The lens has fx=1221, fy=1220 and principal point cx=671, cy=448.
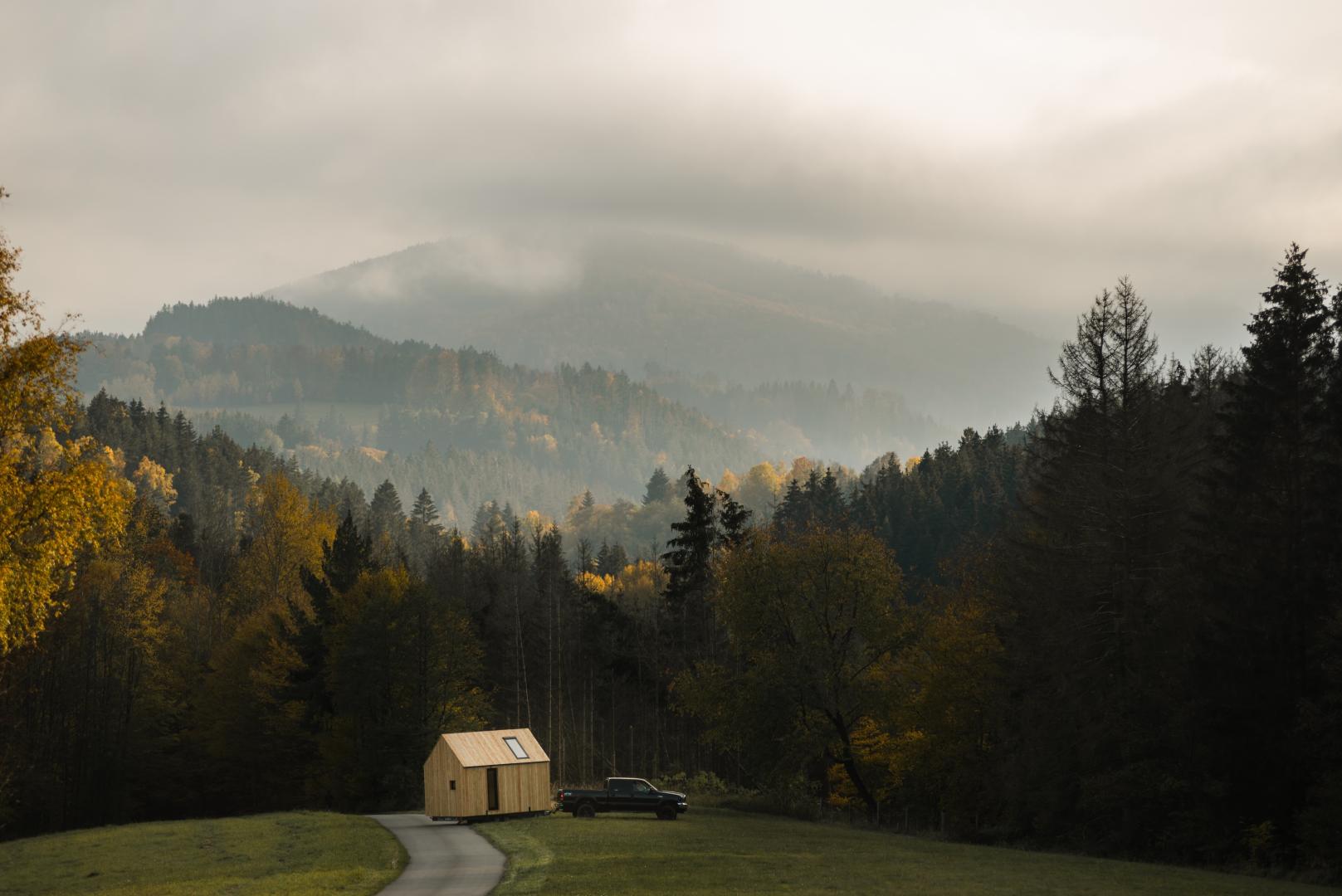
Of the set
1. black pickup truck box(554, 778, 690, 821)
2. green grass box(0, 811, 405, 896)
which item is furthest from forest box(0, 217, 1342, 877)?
black pickup truck box(554, 778, 690, 821)

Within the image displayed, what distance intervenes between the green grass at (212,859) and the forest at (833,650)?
7989mm

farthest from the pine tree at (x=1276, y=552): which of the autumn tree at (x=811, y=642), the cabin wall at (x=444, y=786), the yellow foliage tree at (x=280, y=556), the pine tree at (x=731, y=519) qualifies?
the yellow foliage tree at (x=280, y=556)

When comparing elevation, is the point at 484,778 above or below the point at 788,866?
above

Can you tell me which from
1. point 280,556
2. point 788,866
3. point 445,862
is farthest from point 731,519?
point 788,866

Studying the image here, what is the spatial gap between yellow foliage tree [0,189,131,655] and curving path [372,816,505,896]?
11.8m

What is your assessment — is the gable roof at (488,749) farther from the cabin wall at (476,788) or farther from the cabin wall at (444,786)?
the cabin wall at (444,786)

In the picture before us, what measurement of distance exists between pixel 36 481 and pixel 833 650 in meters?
43.7

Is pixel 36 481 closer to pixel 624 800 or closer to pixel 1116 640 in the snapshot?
pixel 624 800

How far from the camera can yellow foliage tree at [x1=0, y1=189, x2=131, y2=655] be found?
2797 cm

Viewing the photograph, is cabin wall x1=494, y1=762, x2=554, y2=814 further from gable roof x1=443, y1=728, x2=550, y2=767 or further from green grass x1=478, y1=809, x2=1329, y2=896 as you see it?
green grass x1=478, y1=809, x2=1329, y2=896

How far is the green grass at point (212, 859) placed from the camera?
32.9 metres

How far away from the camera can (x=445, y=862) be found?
38500mm

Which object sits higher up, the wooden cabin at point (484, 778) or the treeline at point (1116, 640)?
the treeline at point (1116, 640)

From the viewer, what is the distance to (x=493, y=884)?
32719 mm
